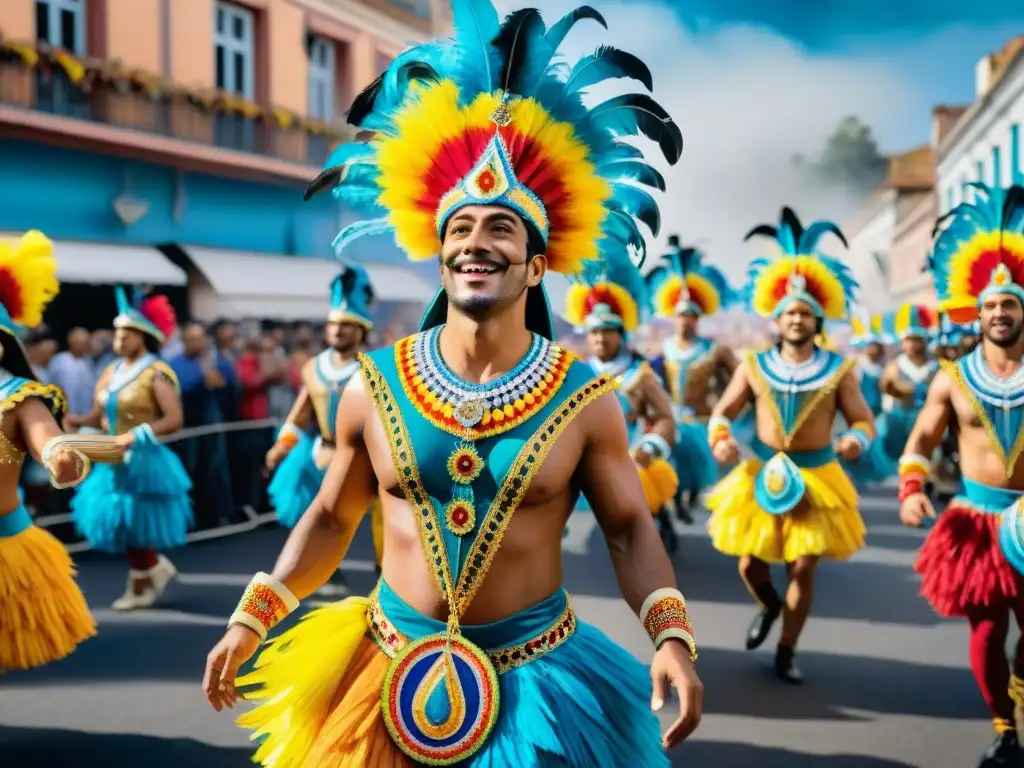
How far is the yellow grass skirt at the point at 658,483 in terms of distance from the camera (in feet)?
27.8

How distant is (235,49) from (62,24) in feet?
13.1

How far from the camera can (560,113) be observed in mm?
3150

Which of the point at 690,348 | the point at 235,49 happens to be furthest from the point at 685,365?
the point at 235,49

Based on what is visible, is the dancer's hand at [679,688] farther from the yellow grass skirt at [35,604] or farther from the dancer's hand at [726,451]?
the dancer's hand at [726,451]

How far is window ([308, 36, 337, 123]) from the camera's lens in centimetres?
2139

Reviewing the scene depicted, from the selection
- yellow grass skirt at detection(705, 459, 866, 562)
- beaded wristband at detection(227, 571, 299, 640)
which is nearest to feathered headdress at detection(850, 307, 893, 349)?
yellow grass skirt at detection(705, 459, 866, 562)

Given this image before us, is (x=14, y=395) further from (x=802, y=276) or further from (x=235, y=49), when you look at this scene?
(x=235, y=49)

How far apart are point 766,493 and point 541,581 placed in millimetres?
3894

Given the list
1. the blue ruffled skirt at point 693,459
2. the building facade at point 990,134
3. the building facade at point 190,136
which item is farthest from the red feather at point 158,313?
the building facade at point 990,134

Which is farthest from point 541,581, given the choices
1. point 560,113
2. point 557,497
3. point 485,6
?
point 485,6

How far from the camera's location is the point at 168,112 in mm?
17125

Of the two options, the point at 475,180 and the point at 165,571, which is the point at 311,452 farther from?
the point at 475,180

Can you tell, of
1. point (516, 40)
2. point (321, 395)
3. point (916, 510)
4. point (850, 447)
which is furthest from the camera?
point (321, 395)

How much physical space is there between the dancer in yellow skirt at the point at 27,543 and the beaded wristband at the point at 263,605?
1701 mm
